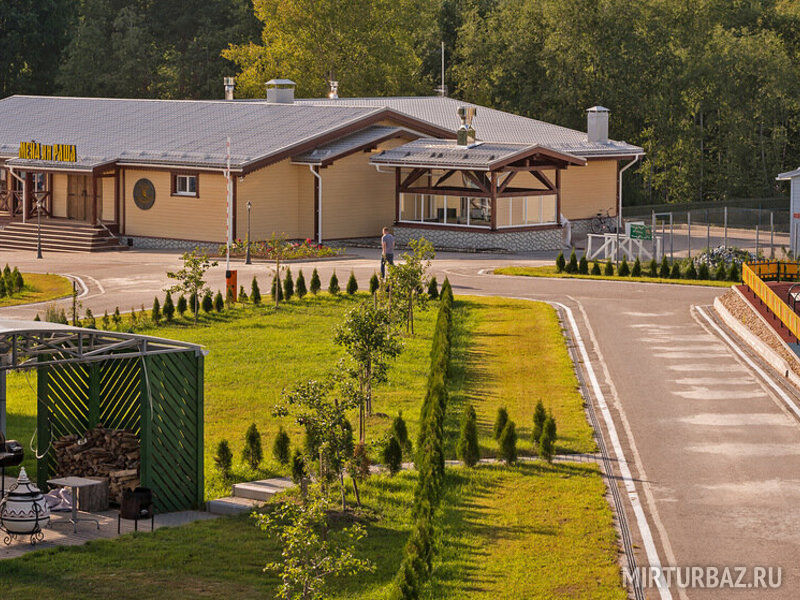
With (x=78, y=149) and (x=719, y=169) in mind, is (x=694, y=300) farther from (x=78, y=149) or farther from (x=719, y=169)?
(x=719, y=169)

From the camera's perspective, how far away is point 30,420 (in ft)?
83.8

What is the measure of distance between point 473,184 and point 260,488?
116 feet

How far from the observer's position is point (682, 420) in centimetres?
2455

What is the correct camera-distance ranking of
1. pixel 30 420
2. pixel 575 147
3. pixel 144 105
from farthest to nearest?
1. pixel 144 105
2. pixel 575 147
3. pixel 30 420

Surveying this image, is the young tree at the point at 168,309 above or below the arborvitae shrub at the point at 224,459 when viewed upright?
above

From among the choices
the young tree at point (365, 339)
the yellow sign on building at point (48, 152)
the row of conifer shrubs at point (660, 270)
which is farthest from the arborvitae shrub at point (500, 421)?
the yellow sign on building at point (48, 152)

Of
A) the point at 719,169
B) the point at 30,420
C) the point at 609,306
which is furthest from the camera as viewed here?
the point at 719,169

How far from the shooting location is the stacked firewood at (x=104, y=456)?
20.0 m

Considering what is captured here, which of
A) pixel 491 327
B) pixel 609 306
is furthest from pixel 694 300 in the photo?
pixel 491 327

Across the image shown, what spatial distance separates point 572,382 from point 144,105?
41.6 meters

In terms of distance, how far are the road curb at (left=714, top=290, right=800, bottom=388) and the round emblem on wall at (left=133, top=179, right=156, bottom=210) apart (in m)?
25.6

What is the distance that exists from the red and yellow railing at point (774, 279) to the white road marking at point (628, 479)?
4.52 meters

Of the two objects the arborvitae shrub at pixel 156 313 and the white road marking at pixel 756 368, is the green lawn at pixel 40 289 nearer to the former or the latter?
the arborvitae shrub at pixel 156 313

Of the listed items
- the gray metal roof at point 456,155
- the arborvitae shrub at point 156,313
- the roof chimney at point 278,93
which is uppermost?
the roof chimney at point 278,93
